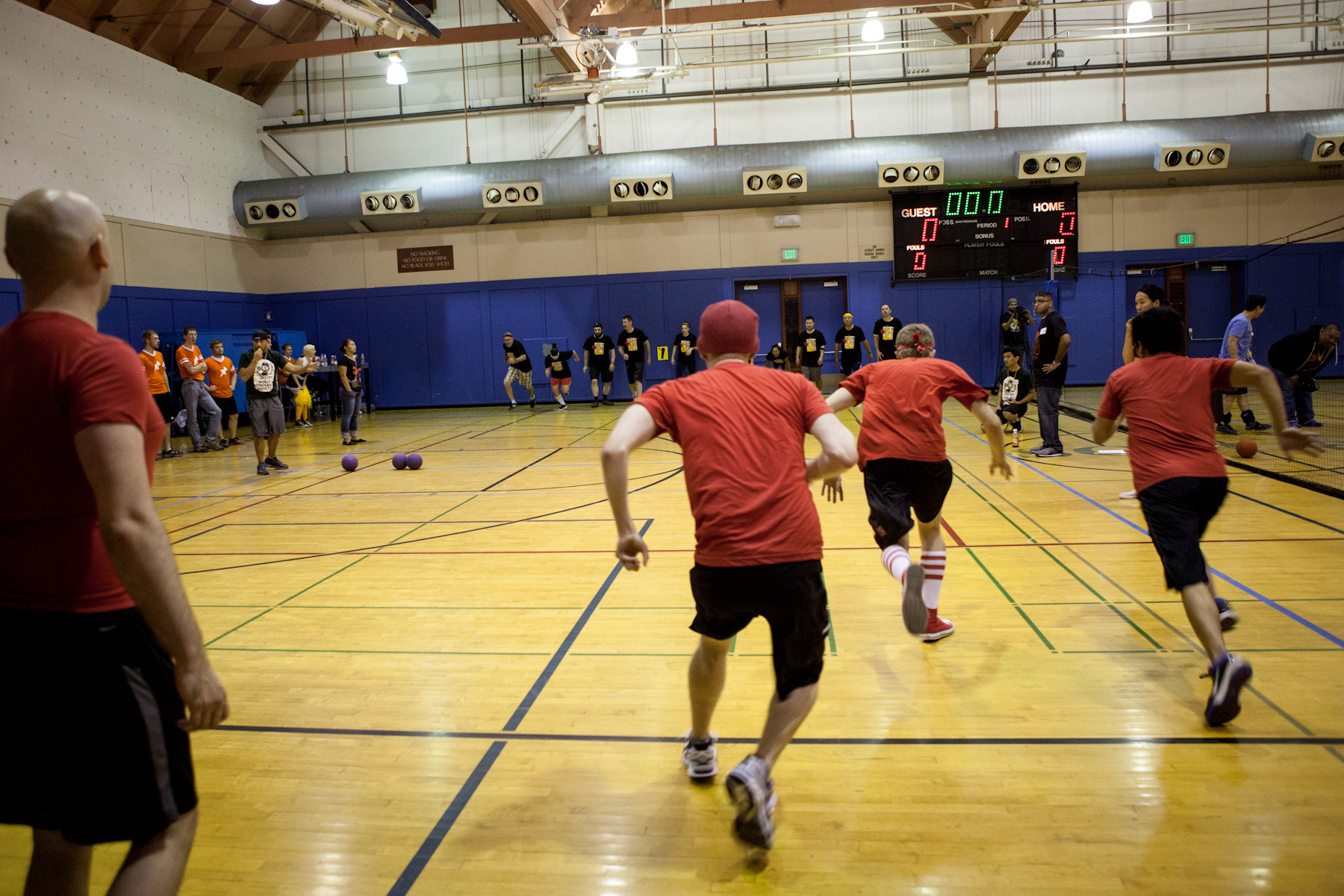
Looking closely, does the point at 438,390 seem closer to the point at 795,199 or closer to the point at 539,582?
the point at 795,199

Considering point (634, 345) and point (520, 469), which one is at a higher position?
point (634, 345)

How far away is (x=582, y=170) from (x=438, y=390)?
22.2ft

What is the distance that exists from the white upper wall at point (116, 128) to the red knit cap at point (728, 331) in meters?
16.6

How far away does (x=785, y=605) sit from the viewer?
2533 millimetres

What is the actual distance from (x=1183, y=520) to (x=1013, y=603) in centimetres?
158

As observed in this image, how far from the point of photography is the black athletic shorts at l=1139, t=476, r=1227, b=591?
11.6ft

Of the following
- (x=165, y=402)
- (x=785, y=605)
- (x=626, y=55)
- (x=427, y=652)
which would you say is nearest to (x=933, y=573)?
(x=785, y=605)

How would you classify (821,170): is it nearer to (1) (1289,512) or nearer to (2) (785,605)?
(1) (1289,512)

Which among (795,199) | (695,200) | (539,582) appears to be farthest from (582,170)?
(539,582)

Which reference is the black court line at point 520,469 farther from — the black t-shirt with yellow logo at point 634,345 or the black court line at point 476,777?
the black t-shirt with yellow logo at point 634,345

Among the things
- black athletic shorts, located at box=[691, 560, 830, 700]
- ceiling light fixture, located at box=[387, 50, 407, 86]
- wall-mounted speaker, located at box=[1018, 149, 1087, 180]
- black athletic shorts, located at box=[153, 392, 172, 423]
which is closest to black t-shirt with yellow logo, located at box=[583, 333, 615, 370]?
ceiling light fixture, located at box=[387, 50, 407, 86]

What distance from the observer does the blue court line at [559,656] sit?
3723 millimetres

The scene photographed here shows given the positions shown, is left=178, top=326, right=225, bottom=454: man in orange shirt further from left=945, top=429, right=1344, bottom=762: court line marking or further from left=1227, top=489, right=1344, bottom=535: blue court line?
left=1227, top=489, right=1344, bottom=535: blue court line

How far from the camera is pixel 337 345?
21.4m
